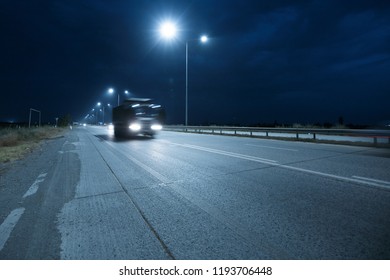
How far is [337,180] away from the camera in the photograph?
503 cm

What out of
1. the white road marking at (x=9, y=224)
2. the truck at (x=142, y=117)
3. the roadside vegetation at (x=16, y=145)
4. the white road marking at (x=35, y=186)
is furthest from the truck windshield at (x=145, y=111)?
the white road marking at (x=9, y=224)

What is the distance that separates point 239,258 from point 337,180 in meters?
3.91

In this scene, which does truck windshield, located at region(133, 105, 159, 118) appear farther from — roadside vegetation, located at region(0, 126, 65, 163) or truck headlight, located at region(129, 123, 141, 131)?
roadside vegetation, located at region(0, 126, 65, 163)

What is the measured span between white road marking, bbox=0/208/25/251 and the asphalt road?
12mm

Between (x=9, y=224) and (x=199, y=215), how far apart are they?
2620 mm

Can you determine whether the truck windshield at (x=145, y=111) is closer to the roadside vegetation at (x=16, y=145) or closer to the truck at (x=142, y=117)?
the truck at (x=142, y=117)

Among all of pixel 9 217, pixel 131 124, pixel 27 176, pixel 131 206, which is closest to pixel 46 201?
pixel 9 217

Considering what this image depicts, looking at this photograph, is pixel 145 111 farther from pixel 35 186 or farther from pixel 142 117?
→ pixel 35 186

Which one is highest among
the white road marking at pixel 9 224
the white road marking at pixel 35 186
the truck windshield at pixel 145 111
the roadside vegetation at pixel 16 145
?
the truck windshield at pixel 145 111

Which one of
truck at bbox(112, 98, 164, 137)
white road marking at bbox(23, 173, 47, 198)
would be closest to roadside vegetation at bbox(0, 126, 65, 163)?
white road marking at bbox(23, 173, 47, 198)

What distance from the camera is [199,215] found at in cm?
329

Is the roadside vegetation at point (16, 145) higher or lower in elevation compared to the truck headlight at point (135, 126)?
lower

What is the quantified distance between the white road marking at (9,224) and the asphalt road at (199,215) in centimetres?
1

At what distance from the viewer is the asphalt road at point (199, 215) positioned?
2.41 meters
